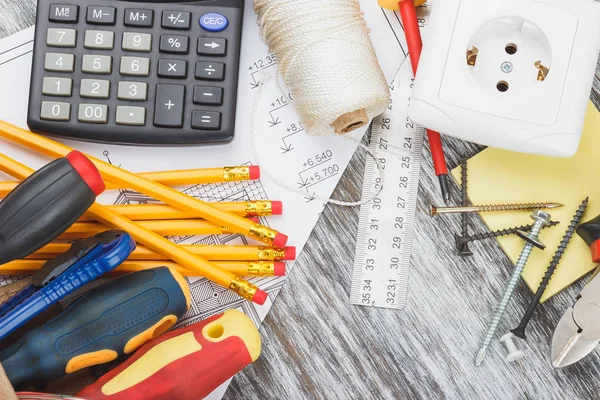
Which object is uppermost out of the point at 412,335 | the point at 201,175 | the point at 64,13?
the point at 64,13

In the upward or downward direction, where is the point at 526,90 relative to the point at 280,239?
upward

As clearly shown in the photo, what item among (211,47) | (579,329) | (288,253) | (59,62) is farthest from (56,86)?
(579,329)

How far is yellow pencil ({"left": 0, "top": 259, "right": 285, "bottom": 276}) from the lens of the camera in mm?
516

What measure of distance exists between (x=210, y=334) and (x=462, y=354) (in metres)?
0.21

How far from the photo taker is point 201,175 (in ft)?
1.72

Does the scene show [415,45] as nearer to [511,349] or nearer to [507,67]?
[507,67]

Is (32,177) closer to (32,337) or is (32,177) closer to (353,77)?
(32,337)

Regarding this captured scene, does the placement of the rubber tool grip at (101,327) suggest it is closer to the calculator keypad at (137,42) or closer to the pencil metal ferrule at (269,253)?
the pencil metal ferrule at (269,253)

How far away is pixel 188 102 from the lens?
20.4 inches

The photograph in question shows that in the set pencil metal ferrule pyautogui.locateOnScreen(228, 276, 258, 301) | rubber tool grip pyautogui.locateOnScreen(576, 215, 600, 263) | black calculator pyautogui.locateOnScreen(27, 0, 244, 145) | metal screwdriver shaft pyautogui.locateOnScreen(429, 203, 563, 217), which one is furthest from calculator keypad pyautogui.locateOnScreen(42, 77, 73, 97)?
rubber tool grip pyautogui.locateOnScreen(576, 215, 600, 263)

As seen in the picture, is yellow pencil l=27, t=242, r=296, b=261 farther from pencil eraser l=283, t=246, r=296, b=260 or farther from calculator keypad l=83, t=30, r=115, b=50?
calculator keypad l=83, t=30, r=115, b=50

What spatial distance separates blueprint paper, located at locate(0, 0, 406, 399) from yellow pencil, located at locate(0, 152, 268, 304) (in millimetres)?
23

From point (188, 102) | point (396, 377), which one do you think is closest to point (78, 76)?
point (188, 102)

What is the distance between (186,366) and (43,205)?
6.2 inches
